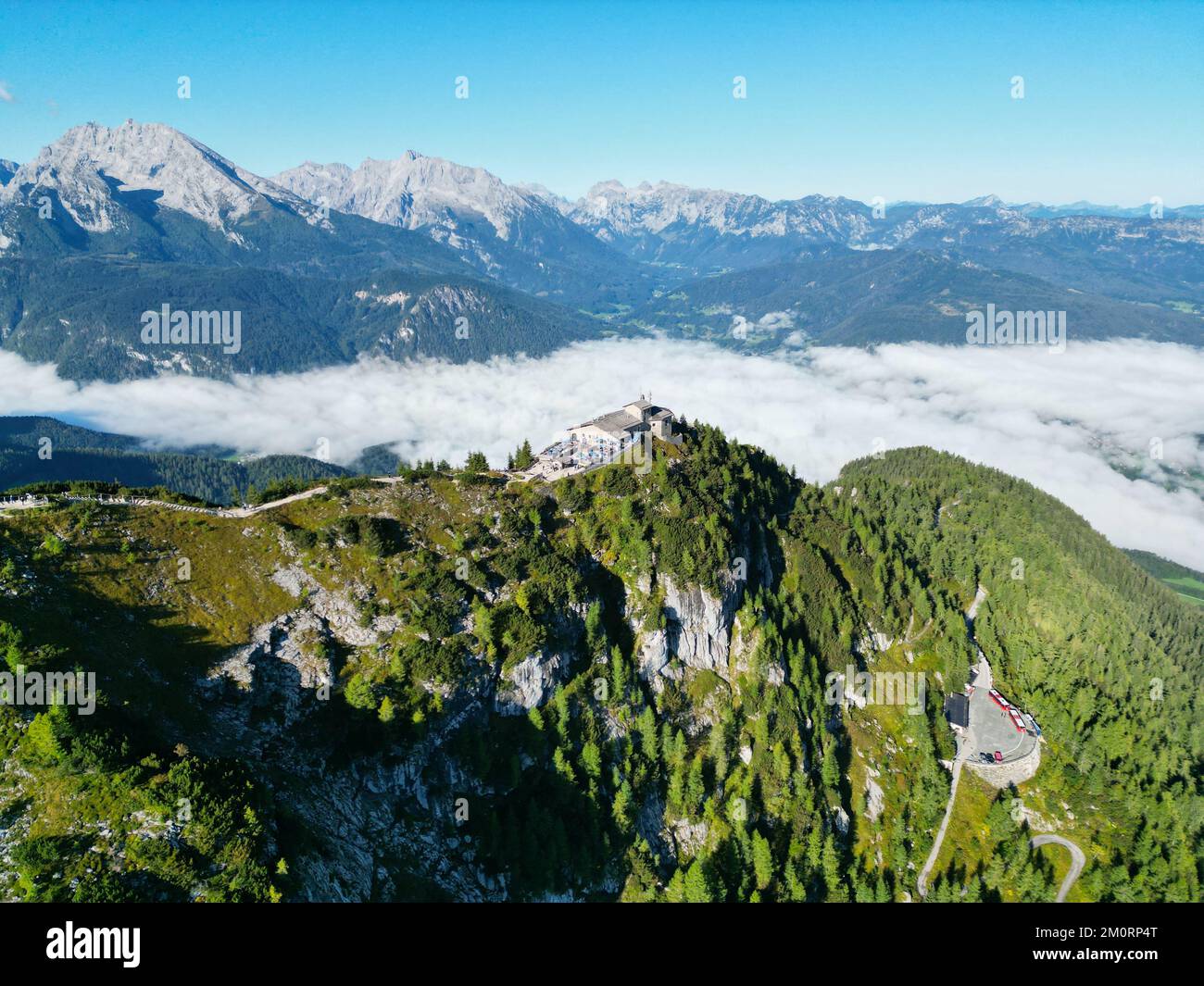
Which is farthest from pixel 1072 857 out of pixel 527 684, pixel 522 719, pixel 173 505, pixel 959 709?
pixel 173 505

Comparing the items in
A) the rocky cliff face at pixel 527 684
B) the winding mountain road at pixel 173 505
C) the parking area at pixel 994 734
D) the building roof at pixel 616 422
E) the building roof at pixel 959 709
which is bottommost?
the parking area at pixel 994 734

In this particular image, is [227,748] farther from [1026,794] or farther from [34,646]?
[1026,794]

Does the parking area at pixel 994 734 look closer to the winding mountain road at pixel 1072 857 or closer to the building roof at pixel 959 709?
the building roof at pixel 959 709

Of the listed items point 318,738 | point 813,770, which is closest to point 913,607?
point 813,770

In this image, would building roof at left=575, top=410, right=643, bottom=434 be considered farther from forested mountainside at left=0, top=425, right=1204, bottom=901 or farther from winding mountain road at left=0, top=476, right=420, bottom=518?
winding mountain road at left=0, top=476, right=420, bottom=518

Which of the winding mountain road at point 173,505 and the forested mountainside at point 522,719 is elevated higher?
the winding mountain road at point 173,505

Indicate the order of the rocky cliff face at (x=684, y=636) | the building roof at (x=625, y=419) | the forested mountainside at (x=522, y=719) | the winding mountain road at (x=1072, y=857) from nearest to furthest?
Result: 1. the forested mountainside at (x=522, y=719)
2. the winding mountain road at (x=1072, y=857)
3. the rocky cliff face at (x=684, y=636)
4. the building roof at (x=625, y=419)

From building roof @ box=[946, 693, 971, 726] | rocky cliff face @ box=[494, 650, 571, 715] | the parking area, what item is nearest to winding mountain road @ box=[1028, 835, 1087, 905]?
the parking area

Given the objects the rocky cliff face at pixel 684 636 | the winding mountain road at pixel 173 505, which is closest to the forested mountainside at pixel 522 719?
the rocky cliff face at pixel 684 636
